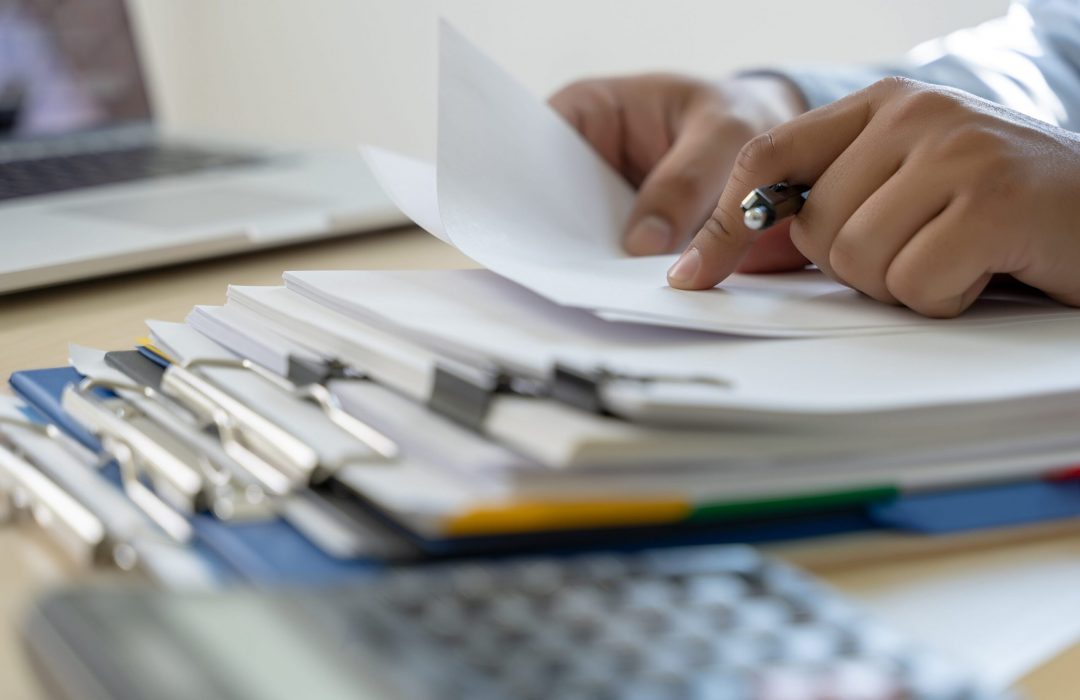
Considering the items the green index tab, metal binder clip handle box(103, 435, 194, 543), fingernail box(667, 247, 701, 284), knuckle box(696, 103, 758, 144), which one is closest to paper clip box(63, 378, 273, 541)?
metal binder clip handle box(103, 435, 194, 543)

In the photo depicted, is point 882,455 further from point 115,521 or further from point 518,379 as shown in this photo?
point 115,521

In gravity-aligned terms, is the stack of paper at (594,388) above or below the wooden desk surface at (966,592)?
above

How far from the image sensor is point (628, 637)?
24cm

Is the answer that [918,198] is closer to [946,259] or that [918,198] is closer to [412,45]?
[946,259]

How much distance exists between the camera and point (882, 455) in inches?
13.3

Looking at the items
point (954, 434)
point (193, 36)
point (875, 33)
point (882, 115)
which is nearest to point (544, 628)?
point (954, 434)

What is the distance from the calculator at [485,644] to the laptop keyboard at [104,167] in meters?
0.69

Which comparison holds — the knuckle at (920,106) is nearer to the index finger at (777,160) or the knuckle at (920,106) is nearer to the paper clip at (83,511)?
the index finger at (777,160)

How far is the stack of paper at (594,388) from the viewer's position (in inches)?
11.9

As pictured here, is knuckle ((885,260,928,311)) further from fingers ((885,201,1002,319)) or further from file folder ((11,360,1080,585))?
file folder ((11,360,1080,585))

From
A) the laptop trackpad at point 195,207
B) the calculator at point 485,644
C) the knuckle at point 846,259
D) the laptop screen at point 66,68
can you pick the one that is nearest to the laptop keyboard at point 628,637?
the calculator at point 485,644

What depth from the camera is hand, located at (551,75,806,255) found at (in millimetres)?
691

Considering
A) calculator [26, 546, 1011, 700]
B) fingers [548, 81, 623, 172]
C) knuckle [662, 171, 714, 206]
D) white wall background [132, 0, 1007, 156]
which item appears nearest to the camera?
calculator [26, 546, 1011, 700]

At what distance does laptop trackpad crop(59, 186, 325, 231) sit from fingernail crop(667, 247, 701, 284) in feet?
1.19
